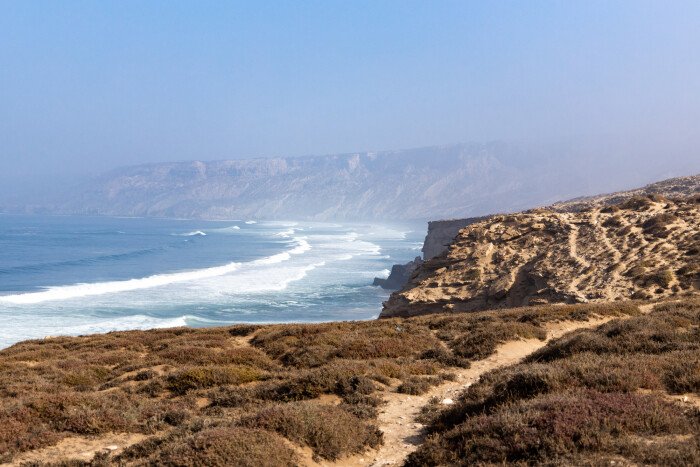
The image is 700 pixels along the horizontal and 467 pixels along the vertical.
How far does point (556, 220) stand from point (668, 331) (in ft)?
63.4

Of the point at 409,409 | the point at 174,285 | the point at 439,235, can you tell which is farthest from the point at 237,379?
the point at 439,235

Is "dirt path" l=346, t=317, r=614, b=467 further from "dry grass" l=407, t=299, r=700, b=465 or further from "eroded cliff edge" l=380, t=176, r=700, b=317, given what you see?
"eroded cliff edge" l=380, t=176, r=700, b=317

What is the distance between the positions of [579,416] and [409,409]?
3.64 metres

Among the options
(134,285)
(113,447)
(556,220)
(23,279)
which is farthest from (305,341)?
(23,279)

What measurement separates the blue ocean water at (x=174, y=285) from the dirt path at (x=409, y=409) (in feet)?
106

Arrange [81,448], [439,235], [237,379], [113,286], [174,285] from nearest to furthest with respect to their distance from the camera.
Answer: [81,448]
[237,379]
[113,286]
[174,285]
[439,235]

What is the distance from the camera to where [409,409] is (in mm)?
9094

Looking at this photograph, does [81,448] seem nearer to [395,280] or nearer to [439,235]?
[395,280]

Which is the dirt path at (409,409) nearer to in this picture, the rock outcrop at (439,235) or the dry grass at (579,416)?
the dry grass at (579,416)

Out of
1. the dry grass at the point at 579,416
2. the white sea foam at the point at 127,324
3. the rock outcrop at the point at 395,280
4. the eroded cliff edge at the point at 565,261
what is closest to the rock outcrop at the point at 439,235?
the rock outcrop at the point at 395,280

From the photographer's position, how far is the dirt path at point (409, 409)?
6.98m

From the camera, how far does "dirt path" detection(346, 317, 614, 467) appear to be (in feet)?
22.9

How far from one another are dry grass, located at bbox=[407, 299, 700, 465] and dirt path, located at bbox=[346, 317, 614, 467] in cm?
38

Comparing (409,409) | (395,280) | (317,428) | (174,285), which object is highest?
(317,428)
